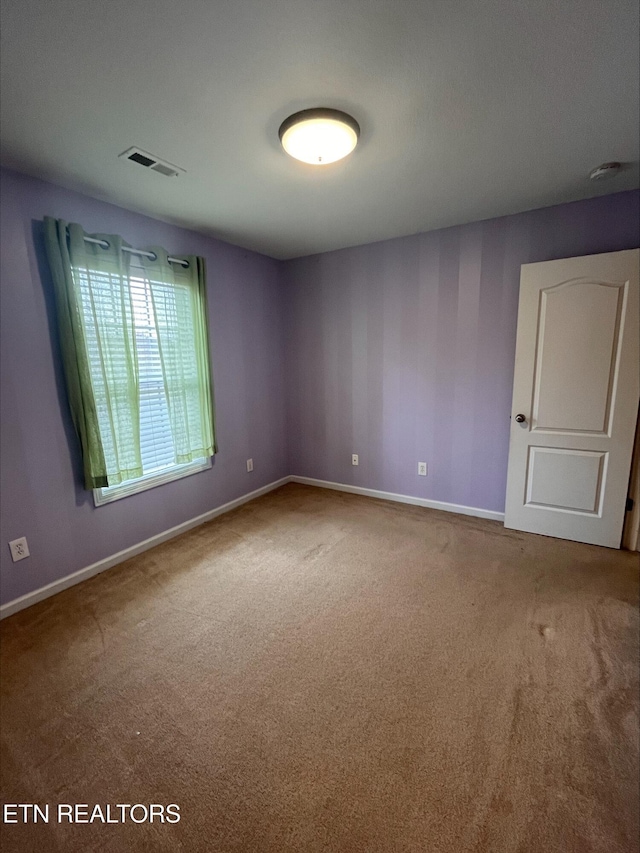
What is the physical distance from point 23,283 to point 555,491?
373 centimetres

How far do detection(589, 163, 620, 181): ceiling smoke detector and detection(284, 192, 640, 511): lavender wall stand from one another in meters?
0.43

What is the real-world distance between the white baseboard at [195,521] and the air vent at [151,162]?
7.97 feet

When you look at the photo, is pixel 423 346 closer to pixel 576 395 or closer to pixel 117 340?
pixel 576 395

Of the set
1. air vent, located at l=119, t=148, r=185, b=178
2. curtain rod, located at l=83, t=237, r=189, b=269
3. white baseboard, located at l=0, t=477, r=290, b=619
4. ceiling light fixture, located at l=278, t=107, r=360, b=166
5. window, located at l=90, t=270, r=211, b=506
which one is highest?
air vent, located at l=119, t=148, r=185, b=178

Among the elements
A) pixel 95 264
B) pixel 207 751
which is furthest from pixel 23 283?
pixel 207 751

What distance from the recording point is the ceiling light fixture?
5.11ft

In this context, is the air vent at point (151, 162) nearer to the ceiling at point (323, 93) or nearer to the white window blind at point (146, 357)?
the ceiling at point (323, 93)

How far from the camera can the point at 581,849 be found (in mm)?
1020

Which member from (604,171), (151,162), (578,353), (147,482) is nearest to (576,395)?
(578,353)

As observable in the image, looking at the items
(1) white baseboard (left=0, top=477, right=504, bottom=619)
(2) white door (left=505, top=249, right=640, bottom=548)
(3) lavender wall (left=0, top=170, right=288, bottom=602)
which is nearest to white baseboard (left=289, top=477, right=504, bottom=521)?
(1) white baseboard (left=0, top=477, right=504, bottom=619)

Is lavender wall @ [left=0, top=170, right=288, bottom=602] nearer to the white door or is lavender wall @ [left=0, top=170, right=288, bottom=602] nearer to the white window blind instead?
the white window blind

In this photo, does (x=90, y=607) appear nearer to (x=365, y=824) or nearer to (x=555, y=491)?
(x=365, y=824)

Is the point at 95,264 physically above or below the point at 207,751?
above

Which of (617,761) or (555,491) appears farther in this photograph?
(555,491)
